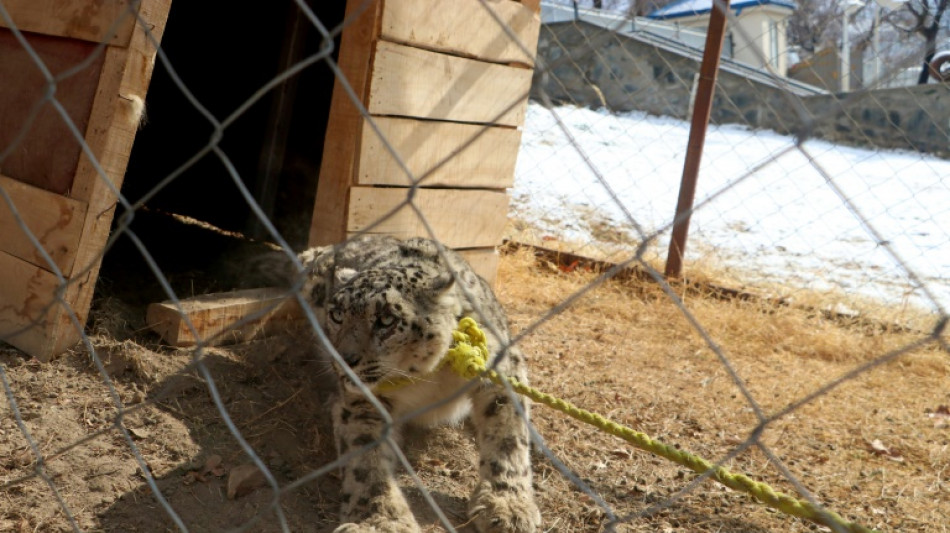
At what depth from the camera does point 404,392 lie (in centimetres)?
321

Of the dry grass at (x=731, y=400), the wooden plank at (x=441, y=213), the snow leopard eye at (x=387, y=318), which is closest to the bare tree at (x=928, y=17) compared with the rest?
the dry grass at (x=731, y=400)

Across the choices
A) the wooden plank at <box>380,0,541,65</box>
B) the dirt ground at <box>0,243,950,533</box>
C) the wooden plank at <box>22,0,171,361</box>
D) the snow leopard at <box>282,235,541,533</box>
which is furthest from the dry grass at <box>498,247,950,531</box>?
the wooden plank at <box>22,0,171,361</box>

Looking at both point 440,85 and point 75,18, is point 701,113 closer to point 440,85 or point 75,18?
point 440,85

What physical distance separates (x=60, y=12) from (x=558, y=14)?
43.8 ft

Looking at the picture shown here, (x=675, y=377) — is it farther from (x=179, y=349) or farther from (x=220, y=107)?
(x=220, y=107)

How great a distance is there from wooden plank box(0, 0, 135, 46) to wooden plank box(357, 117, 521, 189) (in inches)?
43.3

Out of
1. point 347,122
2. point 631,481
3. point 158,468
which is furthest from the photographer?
point 347,122

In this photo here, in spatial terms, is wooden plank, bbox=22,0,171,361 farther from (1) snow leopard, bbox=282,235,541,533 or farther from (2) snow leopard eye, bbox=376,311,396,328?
(2) snow leopard eye, bbox=376,311,396,328

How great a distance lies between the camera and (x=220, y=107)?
19.1 ft

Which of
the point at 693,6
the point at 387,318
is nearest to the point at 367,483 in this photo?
the point at 387,318

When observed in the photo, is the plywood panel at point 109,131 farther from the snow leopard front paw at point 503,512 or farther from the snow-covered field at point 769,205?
the snow-covered field at point 769,205

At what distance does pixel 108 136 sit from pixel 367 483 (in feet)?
5.28

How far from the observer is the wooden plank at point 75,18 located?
10.3 ft

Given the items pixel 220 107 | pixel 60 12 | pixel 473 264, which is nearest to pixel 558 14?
pixel 220 107
